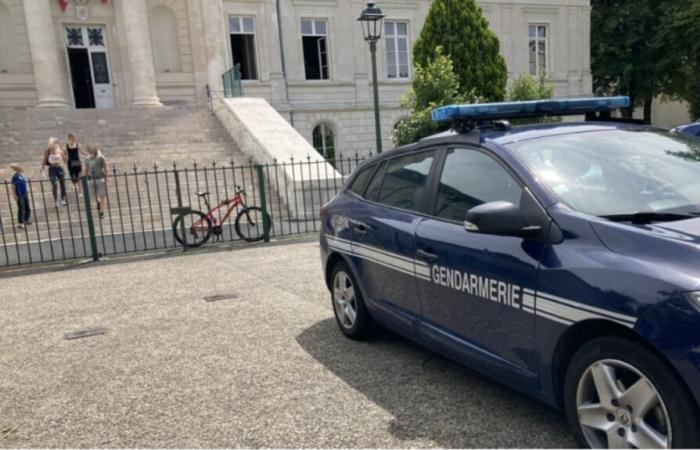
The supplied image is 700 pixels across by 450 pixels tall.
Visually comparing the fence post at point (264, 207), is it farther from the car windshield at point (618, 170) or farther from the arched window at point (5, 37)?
the arched window at point (5, 37)

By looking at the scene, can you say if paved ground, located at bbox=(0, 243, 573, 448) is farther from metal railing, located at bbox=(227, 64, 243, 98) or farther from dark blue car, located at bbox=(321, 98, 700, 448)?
metal railing, located at bbox=(227, 64, 243, 98)

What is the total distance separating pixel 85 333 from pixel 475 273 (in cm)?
419

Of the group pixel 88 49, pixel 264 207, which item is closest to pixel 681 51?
pixel 264 207

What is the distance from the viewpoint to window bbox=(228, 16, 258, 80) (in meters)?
25.2

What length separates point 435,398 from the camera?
3.55 meters

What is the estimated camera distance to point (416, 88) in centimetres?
1219

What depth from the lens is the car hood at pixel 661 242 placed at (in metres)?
2.28

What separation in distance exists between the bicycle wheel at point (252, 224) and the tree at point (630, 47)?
979 inches

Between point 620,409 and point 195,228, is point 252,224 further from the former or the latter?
point 620,409

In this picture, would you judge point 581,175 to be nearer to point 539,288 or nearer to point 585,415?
point 539,288

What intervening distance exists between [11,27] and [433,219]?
24.5 metres

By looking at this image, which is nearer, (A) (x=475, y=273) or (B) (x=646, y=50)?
(A) (x=475, y=273)

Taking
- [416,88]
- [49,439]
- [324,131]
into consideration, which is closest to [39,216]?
[416,88]

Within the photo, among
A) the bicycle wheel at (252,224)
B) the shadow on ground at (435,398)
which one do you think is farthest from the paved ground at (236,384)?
the bicycle wheel at (252,224)
